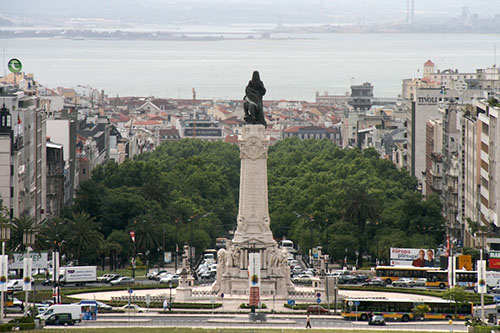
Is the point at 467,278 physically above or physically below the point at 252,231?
below

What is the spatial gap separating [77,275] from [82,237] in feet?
33.3

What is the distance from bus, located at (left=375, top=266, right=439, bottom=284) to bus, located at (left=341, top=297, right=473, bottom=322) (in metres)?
22.9

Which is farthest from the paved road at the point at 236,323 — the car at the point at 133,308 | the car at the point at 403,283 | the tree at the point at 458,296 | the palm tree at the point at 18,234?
the palm tree at the point at 18,234

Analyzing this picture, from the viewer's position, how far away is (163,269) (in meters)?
123

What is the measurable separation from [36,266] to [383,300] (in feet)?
109

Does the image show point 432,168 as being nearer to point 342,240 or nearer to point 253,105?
point 342,240

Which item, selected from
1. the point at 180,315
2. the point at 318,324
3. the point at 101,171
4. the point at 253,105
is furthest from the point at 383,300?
the point at 101,171

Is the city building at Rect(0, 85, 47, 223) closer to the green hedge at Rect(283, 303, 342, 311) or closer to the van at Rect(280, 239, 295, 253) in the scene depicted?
the van at Rect(280, 239, 295, 253)

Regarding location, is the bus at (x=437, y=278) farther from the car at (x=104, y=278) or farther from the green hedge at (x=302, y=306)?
the car at (x=104, y=278)

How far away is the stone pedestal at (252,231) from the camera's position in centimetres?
10006

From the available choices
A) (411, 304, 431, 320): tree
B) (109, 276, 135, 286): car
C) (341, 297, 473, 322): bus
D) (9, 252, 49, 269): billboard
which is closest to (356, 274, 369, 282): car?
(109, 276, 135, 286): car

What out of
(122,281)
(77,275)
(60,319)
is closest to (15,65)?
(77,275)

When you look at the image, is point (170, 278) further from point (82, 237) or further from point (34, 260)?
point (82, 237)

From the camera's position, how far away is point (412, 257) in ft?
381
